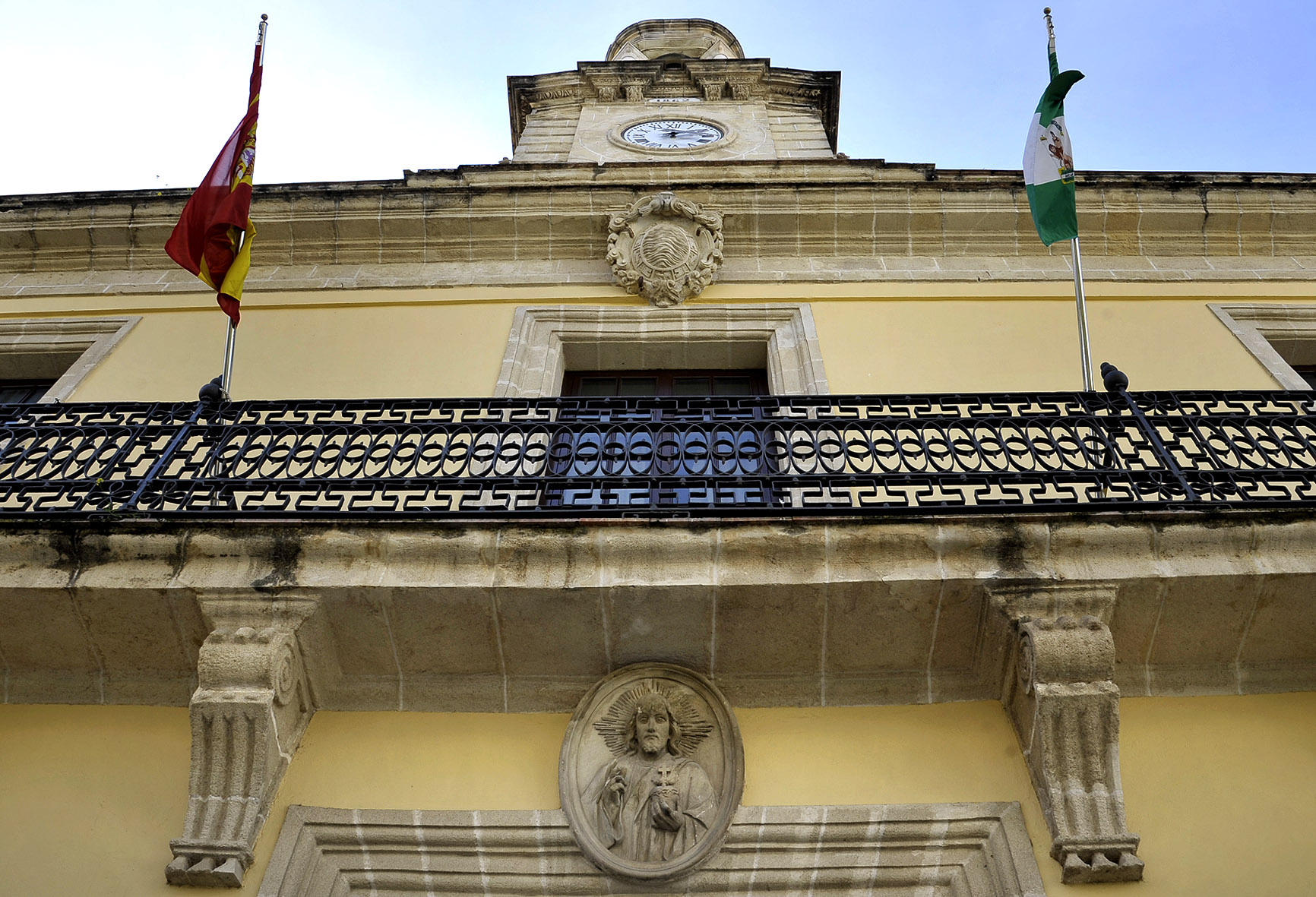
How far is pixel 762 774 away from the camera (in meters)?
4.57

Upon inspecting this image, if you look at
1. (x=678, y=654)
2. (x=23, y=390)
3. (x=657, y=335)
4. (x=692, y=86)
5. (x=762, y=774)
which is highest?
(x=692, y=86)

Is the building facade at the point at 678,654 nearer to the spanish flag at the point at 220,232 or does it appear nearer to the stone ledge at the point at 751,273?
the spanish flag at the point at 220,232

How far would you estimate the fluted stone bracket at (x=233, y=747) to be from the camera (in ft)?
13.5

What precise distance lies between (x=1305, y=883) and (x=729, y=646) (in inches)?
94.9

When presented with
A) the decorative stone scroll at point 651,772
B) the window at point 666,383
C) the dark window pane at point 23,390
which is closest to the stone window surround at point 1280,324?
the window at point 666,383

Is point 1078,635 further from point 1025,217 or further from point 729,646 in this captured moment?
point 1025,217

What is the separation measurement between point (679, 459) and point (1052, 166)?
12.6 ft

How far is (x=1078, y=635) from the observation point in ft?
14.2

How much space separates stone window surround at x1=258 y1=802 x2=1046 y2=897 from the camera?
4.21m

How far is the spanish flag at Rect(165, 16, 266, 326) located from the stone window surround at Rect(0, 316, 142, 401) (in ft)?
4.60

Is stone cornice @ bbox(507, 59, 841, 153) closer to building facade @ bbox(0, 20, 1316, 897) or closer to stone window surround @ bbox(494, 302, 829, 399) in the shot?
stone window surround @ bbox(494, 302, 829, 399)

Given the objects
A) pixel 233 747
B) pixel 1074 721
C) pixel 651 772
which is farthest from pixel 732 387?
pixel 233 747

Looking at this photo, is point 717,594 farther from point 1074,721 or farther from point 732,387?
point 732,387

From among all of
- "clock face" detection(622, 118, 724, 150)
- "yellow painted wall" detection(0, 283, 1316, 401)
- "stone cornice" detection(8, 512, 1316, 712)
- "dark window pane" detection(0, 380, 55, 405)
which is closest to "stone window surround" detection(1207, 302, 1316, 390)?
"yellow painted wall" detection(0, 283, 1316, 401)
